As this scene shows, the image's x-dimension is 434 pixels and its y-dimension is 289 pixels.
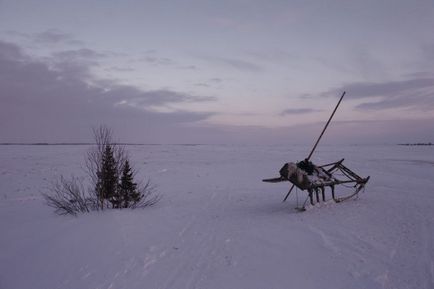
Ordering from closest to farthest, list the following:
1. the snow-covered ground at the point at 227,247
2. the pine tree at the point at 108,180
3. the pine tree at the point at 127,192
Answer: the snow-covered ground at the point at 227,247 → the pine tree at the point at 108,180 → the pine tree at the point at 127,192

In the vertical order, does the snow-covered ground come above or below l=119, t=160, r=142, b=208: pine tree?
below

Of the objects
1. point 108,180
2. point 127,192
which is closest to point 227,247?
point 127,192

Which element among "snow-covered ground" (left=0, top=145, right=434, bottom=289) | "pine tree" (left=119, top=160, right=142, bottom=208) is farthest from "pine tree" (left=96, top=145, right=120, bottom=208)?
"snow-covered ground" (left=0, top=145, right=434, bottom=289)

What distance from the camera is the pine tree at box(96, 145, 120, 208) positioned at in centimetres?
1347

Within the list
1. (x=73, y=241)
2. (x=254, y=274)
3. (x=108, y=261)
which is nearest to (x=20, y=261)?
(x=73, y=241)

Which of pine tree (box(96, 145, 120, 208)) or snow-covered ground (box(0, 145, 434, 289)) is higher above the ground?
pine tree (box(96, 145, 120, 208))

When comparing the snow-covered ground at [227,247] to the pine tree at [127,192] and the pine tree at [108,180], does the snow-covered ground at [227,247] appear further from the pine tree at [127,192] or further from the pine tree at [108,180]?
the pine tree at [108,180]

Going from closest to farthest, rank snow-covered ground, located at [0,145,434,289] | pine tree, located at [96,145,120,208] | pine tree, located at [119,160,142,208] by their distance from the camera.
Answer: snow-covered ground, located at [0,145,434,289] < pine tree, located at [96,145,120,208] < pine tree, located at [119,160,142,208]

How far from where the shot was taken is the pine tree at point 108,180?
44.2ft

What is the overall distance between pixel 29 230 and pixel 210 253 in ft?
20.5

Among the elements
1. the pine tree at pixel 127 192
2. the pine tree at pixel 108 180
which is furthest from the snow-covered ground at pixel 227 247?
the pine tree at pixel 108 180

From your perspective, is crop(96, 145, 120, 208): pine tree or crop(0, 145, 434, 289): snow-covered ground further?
crop(96, 145, 120, 208): pine tree

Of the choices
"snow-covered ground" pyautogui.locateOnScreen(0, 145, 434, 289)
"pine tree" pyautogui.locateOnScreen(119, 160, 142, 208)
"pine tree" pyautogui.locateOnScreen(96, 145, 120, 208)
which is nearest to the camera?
"snow-covered ground" pyautogui.locateOnScreen(0, 145, 434, 289)

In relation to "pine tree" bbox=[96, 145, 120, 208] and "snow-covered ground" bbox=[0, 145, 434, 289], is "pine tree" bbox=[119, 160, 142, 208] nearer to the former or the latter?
"pine tree" bbox=[96, 145, 120, 208]
